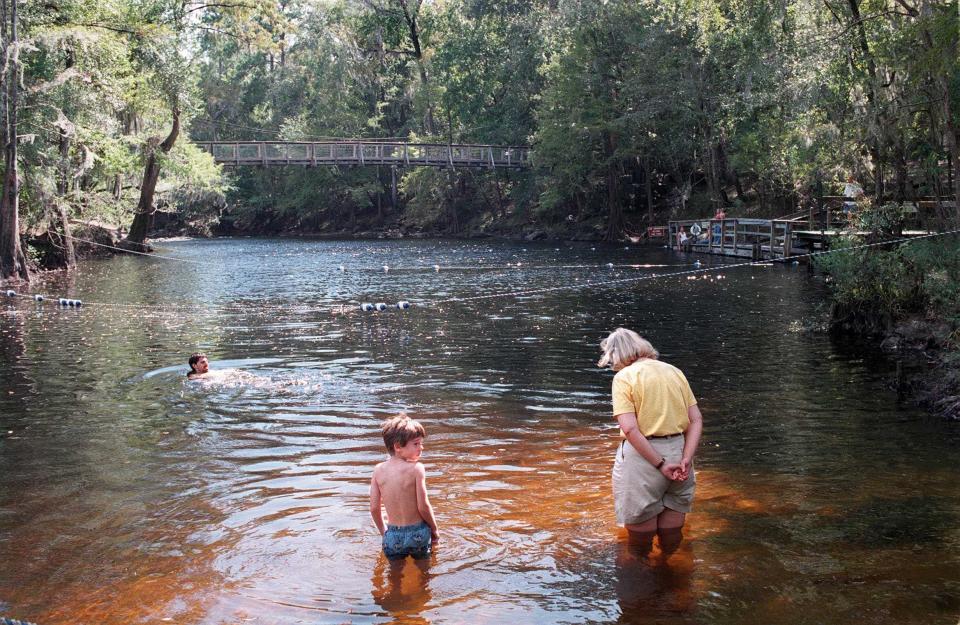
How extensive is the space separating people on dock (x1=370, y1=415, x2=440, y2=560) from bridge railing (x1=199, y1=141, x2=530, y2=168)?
52.5 meters

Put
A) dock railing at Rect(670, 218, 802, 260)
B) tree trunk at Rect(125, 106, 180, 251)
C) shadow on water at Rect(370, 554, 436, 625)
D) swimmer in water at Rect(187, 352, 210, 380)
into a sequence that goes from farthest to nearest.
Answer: tree trunk at Rect(125, 106, 180, 251) → dock railing at Rect(670, 218, 802, 260) → swimmer in water at Rect(187, 352, 210, 380) → shadow on water at Rect(370, 554, 436, 625)

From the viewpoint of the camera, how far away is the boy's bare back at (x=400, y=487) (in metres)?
6.09

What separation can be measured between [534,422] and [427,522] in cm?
484

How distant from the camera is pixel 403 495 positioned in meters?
6.14

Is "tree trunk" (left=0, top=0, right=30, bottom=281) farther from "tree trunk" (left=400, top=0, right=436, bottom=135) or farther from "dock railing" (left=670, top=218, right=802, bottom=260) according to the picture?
"tree trunk" (left=400, top=0, right=436, bottom=135)

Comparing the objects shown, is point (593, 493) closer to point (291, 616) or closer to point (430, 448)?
point (430, 448)

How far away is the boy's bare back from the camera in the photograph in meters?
6.09

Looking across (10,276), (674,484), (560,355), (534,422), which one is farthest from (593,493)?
(10,276)

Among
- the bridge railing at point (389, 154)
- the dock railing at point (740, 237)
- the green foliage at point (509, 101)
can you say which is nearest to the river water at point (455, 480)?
the green foliage at point (509, 101)

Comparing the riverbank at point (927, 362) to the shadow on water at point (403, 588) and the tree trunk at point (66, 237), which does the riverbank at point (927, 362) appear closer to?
the shadow on water at point (403, 588)

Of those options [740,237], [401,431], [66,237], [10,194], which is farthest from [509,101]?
[401,431]

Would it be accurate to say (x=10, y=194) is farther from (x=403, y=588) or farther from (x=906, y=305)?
(x=403, y=588)

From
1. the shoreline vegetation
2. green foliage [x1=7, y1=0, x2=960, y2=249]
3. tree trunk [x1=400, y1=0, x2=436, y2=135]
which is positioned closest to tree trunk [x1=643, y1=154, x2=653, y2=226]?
the shoreline vegetation

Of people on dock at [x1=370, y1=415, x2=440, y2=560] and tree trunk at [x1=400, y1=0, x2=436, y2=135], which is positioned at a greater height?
tree trunk at [x1=400, y1=0, x2=436, y2=135]
